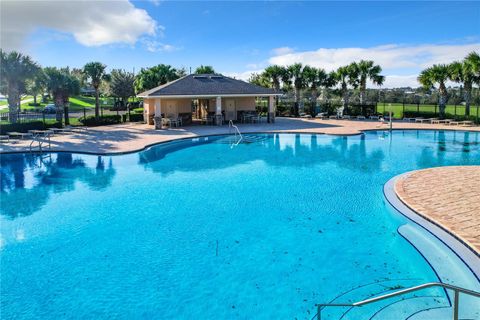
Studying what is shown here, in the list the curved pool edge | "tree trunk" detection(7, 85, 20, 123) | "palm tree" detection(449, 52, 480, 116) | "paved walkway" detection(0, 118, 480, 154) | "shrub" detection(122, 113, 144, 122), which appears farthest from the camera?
"shrub" detection(122, 113, 144, 122)

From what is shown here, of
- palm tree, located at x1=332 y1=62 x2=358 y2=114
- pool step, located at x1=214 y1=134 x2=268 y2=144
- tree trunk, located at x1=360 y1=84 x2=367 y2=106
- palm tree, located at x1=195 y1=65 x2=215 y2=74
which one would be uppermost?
palm tree, located at x1=195 y1=65 x2=215 y2=74

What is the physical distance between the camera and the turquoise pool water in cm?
616

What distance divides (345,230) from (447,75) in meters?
25.7

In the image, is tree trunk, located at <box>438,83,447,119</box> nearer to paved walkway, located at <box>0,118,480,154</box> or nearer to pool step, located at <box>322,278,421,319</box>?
paved walkway, located at <box>0,118,480,154</box>

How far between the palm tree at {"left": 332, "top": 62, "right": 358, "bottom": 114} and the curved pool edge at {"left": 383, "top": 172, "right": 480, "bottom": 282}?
25580 mm

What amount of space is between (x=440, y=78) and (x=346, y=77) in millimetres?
8457

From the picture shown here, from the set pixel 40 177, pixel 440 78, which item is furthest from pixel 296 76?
pixel 40 177

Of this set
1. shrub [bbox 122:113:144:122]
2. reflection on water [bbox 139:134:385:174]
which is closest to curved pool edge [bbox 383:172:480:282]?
reflection on water [bbox 139:134:385:174]

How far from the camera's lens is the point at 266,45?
3825 cm

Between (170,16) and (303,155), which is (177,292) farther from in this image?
(170,16)

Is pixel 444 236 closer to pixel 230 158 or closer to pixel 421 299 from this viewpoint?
pixel 421 299

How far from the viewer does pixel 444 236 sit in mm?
7719

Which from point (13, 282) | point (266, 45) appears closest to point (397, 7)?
point (266, 45)

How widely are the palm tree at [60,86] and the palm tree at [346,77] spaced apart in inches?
931
